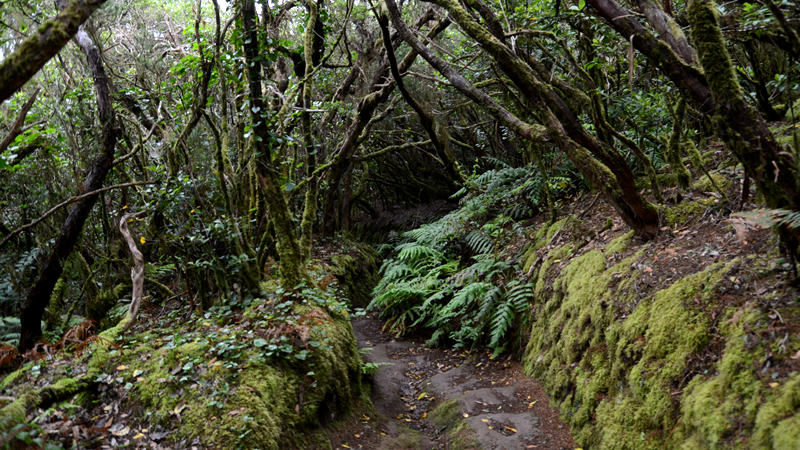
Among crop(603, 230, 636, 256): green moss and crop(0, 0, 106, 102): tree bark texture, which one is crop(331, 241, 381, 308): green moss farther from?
crop(0, 0, 106, 102): tree bark texture

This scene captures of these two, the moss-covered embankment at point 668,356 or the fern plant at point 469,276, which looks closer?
the moss-covered embankment at point 668,356

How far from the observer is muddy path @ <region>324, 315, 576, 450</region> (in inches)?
169

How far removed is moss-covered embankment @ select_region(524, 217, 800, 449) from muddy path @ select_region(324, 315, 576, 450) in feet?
0.92

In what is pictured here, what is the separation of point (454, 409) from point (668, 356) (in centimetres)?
255

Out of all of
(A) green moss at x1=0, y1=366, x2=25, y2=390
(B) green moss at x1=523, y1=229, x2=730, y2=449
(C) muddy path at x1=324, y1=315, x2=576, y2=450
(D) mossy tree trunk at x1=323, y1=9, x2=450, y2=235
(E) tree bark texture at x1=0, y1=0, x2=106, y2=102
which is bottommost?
(C) muddy path at x1=324, y1=315, x2=576, y2=450

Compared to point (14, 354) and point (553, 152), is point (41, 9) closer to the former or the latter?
point (14, 354)

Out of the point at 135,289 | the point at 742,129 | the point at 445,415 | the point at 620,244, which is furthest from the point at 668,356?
the point at 135,289

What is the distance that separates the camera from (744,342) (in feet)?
8.61

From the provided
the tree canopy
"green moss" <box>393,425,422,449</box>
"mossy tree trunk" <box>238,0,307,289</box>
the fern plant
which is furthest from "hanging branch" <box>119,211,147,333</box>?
the fern plant

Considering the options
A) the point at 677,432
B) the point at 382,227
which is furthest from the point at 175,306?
the point at 382,227

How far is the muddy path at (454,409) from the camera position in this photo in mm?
4285

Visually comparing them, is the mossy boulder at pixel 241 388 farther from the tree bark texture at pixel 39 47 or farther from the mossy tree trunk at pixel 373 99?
the mossy tree trunk at pixel 373 99

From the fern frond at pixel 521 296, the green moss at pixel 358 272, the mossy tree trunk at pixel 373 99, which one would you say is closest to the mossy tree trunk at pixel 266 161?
the mossy tree trunk at pixel 373 99

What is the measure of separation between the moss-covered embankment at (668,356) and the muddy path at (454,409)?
282 mm
